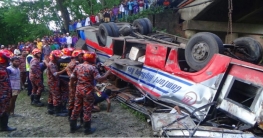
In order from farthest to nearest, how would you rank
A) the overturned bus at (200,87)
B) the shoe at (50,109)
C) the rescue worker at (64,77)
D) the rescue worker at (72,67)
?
the shoe at (50,109) < the rescue worker at (64,77) < the rescue worker at (72,67) < the overturned bus at (200,87)

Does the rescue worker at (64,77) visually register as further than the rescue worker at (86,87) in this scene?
Yes

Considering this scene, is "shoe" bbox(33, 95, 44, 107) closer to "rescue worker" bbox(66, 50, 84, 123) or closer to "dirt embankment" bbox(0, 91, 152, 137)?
"dirt embankment" bbox(0, 91, 152, 137)

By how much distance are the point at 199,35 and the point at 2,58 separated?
11.6ft

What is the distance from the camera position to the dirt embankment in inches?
180

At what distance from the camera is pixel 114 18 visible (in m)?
14.5

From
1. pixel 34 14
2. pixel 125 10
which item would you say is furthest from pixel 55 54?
pixel 34 14

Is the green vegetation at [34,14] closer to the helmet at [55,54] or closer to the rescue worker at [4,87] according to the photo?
the helmet at [55,54]

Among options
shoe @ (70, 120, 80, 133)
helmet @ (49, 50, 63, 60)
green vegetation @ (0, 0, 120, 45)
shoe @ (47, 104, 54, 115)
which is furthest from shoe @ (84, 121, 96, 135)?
green vegetation @ (0, 0, 120, 45)

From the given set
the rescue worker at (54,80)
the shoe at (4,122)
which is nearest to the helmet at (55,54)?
the rescue worker at (54,80)

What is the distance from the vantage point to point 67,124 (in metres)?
5.02

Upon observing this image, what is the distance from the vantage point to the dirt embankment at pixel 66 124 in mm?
4582

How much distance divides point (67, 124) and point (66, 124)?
0.02m

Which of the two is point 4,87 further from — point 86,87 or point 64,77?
point 86,87

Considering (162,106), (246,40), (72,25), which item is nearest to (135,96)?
(162,106)
